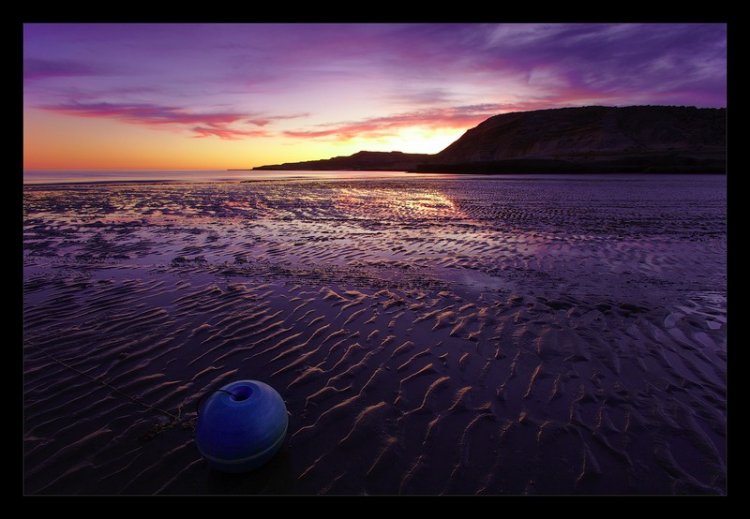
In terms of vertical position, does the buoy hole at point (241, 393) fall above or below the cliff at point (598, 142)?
below

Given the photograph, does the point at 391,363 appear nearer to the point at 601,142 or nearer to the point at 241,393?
the point at 241,393

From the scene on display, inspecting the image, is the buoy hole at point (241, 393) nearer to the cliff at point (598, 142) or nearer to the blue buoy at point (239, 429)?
the blue buoy at point (239, 429)

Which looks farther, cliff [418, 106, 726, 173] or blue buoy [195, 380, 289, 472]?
cliff [418, 106, 726, 173]

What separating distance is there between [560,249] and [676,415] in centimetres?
827

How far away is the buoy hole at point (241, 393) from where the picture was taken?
3.68 meters

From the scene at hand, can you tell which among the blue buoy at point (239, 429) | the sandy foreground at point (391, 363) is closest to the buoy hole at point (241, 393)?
the blue buoy at point (239, 429)

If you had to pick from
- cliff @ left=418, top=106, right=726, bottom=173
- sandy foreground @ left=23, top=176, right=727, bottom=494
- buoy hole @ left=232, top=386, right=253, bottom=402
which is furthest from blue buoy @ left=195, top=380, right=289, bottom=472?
cliff @ left=418, top=106, right=726, bottom=173

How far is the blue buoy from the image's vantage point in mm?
3432

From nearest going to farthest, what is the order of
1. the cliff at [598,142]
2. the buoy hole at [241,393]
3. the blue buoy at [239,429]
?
1. the blue buoy at [239,429]
2. the buoy hole at [241,393]
3. the cliff at [598,142]

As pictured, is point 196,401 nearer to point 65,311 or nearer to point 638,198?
point 65,311

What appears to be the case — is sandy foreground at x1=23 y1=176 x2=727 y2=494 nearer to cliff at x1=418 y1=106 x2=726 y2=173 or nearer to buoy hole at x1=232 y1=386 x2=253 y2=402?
buoy hole at x1=232 y1=386 x2=253 y2=402
